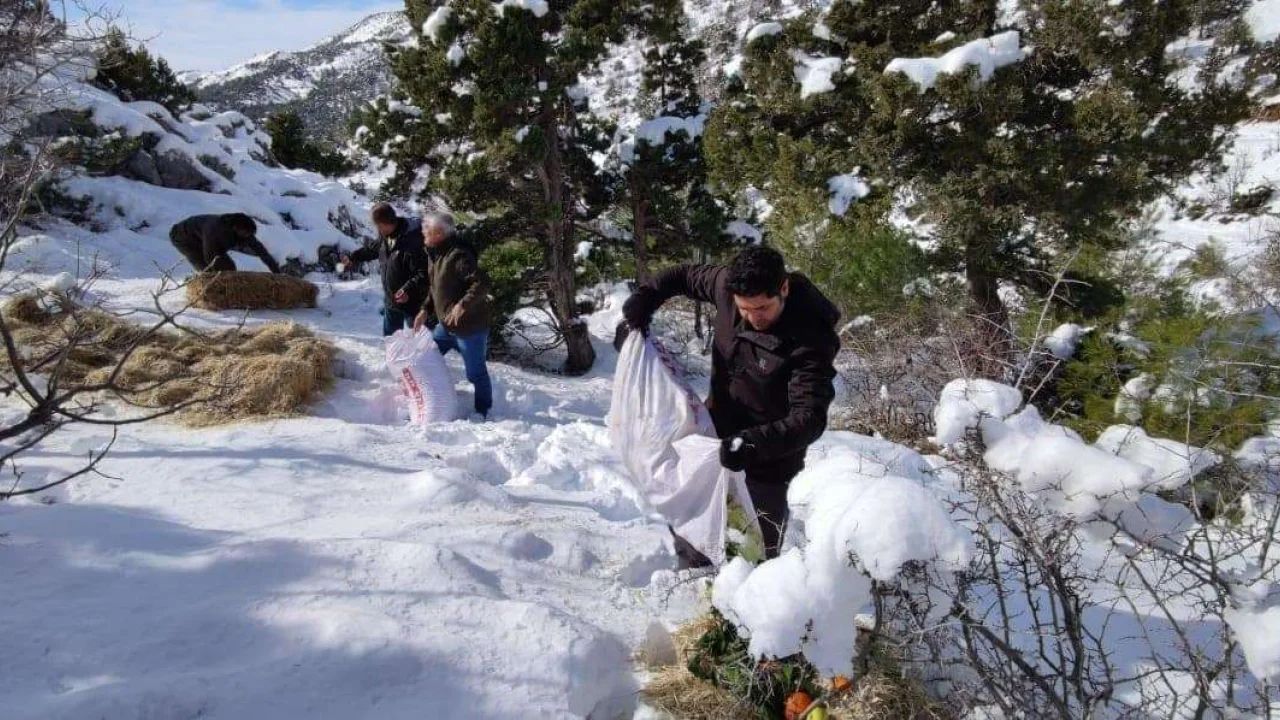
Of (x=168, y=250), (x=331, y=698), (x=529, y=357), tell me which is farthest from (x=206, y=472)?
(x=168, y=250)

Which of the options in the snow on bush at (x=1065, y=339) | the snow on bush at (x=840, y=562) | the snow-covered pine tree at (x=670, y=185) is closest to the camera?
the snow on bush at (x=840, y=562)

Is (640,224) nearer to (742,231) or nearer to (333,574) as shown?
(742,231)

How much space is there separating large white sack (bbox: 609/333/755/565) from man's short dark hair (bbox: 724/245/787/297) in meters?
0.70

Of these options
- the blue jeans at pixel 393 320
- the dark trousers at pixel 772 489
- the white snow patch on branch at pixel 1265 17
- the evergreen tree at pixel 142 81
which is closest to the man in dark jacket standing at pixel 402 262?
the blue jeans at pixel 393 320

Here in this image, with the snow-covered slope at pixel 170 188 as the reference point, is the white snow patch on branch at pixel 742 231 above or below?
below

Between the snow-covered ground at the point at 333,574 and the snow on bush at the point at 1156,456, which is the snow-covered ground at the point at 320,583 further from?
the snow on bush at the point at 1156,456

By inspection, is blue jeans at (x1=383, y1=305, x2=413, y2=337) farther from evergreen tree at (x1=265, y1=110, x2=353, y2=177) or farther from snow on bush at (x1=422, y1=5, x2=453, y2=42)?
evergreen tree at (x1=265, y1=110, x2=353, y2=177)

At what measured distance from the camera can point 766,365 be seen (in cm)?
257

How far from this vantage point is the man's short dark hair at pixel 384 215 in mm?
5055

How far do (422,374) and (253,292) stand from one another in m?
3.34

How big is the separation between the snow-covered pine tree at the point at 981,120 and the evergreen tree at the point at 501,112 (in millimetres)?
2087

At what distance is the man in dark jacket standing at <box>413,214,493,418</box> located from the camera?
4805 millimetres

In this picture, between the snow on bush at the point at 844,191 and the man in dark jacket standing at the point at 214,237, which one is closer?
the man in dark jacket standing at the point at 214,237

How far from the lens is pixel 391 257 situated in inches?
209
